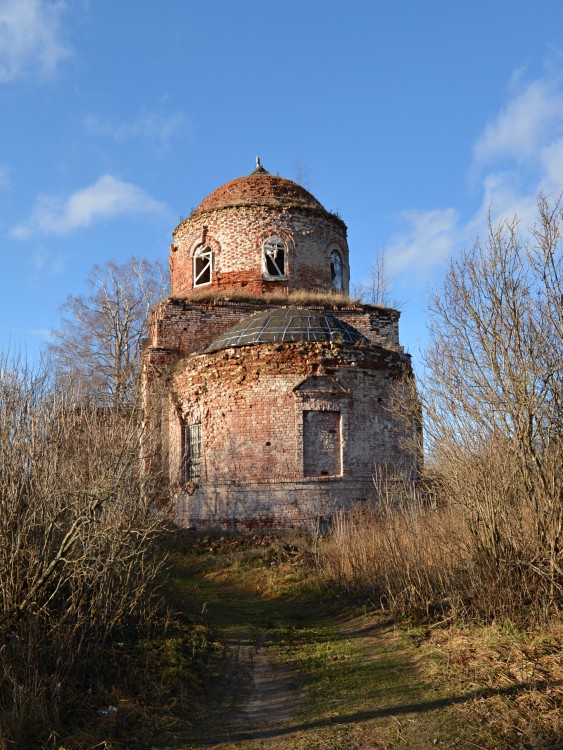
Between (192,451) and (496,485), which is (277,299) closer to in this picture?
(192,451)

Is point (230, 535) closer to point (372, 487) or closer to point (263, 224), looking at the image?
point (372, 487)

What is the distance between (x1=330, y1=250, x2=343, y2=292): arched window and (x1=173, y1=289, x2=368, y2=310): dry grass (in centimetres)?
156

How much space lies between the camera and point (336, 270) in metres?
21.7

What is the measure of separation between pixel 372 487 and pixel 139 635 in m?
8.58

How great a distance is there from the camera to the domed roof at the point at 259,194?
2125 cm

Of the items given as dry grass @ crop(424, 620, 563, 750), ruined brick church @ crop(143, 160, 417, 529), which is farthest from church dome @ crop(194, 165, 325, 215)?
dry grass @ crop(424, 620, 563, 750)

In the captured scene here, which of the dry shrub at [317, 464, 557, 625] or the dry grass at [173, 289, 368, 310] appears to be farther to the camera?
the dry grass at [173, 289, 368, 310]

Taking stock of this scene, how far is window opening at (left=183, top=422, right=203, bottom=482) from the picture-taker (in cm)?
1520

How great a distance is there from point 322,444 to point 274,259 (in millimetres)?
8298

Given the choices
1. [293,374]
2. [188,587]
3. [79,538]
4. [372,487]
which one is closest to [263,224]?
[293,374]

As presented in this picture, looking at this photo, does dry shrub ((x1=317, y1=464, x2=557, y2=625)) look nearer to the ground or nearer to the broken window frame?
the ground

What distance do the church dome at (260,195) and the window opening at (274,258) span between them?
1.25 m

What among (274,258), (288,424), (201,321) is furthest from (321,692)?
→ (274,258)

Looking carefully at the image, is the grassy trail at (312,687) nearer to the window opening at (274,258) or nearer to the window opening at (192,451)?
the window opening at (192,451)
